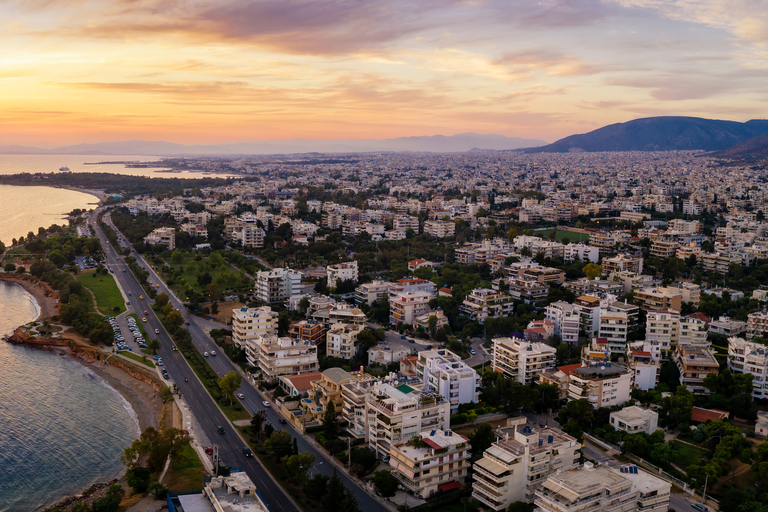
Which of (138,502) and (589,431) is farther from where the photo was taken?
(589,431)

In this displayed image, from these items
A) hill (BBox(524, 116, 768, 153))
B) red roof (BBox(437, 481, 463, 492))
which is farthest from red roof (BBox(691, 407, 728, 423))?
hill (BBox(524, 116, 768, 153))

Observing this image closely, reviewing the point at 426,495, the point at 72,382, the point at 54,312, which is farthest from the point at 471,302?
the point at 54,312

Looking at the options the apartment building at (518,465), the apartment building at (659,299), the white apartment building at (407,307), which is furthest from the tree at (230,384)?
the apartment building at (659,299)

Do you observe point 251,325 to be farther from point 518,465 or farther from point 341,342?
point 518,465

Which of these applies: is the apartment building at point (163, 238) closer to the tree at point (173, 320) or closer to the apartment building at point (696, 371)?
the tree at point (173, 320)

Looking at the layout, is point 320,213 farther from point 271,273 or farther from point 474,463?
point 474,463

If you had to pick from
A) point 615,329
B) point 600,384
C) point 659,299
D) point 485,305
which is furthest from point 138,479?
point 659,299
